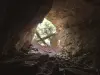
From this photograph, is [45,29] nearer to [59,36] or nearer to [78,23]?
[59,36]

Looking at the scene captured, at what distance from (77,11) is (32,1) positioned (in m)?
2.85

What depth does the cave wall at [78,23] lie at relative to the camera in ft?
25.3

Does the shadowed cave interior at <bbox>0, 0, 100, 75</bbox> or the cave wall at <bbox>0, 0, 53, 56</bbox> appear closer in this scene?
the cave wall at <bbox>0, 0, 53, 56</bbox>

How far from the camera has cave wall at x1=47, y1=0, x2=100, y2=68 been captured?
770cm

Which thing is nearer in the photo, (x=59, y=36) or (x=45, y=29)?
(x=59, y=36)

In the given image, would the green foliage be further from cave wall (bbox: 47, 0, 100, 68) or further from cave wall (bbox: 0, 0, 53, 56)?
cave wall (bbox: 0, 0, 53, 56)

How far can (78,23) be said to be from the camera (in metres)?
8.73

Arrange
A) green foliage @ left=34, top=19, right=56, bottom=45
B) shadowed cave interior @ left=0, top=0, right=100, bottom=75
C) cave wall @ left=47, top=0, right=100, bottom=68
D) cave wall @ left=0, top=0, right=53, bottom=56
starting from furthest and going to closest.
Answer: green foliage @ left=34, top=19, right=56, bottom=45
cave wall @ left=47, top=0, right=100, bottom=68
shadowed cave interior @ left=0, top=0, right=100, bottom=75
cave wall @ left=0, top=0, right=53, bottom=56

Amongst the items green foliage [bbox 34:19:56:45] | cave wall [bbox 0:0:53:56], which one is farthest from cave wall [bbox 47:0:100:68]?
green foliage [bbox 34:19:56:45]

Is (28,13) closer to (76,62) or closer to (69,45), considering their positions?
(76,62)

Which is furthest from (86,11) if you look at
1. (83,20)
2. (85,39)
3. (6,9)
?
(6,9)

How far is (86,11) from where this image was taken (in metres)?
8.06

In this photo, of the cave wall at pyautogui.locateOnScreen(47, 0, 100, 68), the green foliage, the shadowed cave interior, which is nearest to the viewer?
the shadowed cave interior

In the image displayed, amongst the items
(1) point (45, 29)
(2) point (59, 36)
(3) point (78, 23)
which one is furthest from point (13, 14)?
(1) point (45, 29)
